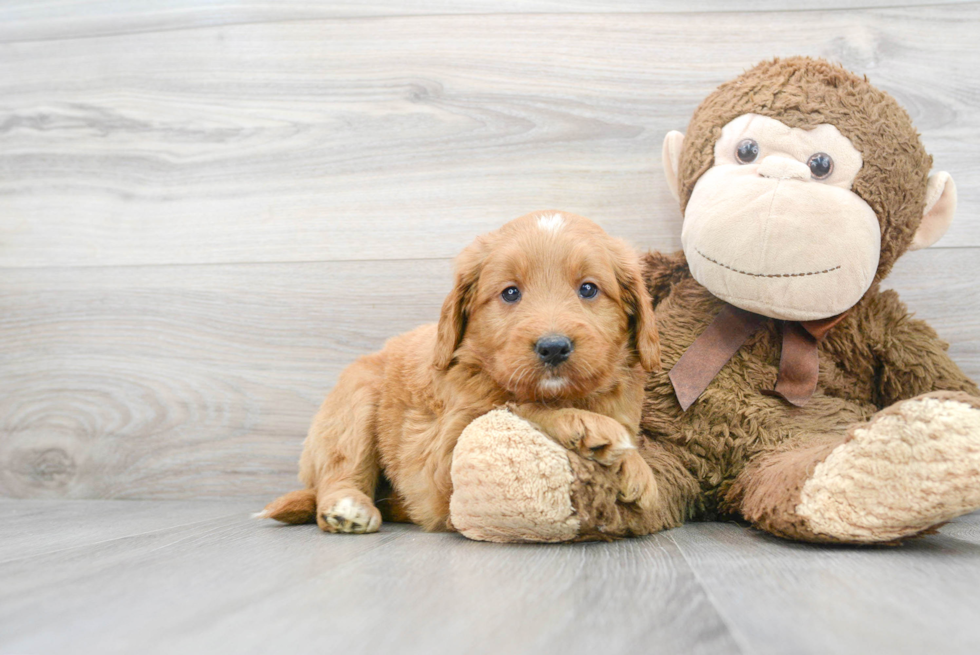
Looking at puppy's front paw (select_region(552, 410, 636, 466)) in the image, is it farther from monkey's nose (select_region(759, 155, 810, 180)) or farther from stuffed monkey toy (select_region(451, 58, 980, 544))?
monkey's nose (select_region(759, 155, 810, 180))

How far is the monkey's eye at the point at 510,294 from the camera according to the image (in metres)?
1.28

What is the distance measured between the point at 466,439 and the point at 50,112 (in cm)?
184

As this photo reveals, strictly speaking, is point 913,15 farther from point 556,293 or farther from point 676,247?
point 556,293

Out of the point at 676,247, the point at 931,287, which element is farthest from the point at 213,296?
the point at 931,287

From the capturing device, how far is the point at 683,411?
1.52 m

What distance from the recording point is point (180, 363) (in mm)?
2080

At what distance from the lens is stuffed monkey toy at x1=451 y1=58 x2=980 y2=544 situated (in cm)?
118

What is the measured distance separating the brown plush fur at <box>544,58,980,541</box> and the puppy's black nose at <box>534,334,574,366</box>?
0.39 metres

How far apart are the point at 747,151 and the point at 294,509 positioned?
1.26m

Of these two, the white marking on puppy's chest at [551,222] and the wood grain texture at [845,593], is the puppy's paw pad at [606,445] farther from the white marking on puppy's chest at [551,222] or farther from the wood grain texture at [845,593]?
the white marking on puppy's chest at [551,222]

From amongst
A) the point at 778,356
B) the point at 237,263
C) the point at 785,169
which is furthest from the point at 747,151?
the point at 237,263

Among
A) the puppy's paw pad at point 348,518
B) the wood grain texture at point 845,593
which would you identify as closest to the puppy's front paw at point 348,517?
the puppy's paw pad at point 348,518

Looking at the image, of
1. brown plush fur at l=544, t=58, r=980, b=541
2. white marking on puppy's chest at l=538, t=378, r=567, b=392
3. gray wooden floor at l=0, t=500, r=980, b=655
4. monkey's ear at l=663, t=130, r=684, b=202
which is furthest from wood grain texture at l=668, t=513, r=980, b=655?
monkey's ear at l=663, t=130, r=684, b=202

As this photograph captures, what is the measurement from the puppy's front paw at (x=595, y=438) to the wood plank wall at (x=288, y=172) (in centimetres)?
89
